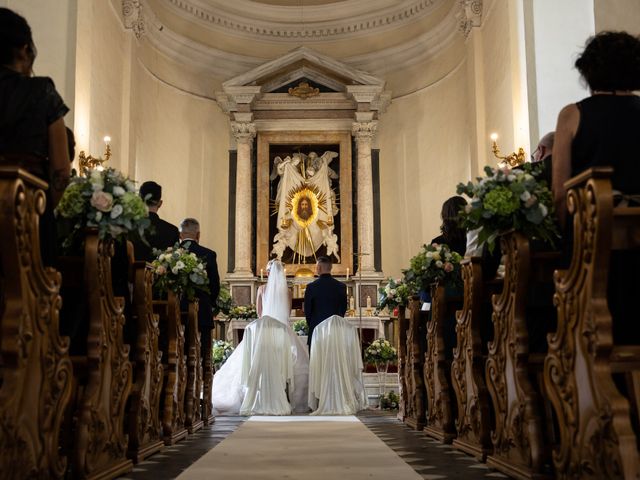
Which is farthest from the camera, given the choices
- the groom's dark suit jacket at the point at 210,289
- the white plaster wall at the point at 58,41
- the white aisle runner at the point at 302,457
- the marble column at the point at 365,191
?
the marble column at the point at 365,191

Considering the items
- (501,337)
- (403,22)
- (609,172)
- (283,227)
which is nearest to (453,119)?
(403,22)

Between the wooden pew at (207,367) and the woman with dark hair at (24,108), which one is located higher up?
the woman with dark hair at (24,108)

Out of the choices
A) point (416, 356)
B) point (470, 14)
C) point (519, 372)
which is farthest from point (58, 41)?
point (519, 372)

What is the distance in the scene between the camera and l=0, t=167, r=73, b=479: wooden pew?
8.39ft

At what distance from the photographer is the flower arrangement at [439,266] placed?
224 inches

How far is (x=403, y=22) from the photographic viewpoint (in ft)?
48.2

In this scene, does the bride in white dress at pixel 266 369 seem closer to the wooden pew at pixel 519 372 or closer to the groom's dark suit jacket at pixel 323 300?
the groom's dark suit jacket at pixel 323 300

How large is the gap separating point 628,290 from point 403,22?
12.6 meters

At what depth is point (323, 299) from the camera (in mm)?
8742

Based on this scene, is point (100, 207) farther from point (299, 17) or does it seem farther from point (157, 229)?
point (299, 17)

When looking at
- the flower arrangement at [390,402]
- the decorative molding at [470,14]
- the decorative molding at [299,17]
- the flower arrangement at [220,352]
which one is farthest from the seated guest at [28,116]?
the decorative molding at [299,17]

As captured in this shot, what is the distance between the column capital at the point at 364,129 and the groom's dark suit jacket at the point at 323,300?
237 inches

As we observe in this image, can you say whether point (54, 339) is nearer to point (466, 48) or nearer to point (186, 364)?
point (186, 364)

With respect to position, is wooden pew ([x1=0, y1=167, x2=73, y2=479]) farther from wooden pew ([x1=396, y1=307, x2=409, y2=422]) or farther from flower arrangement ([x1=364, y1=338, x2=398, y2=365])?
flower arrangement ([x1=364, y1=338, x2=398, y2=365])
